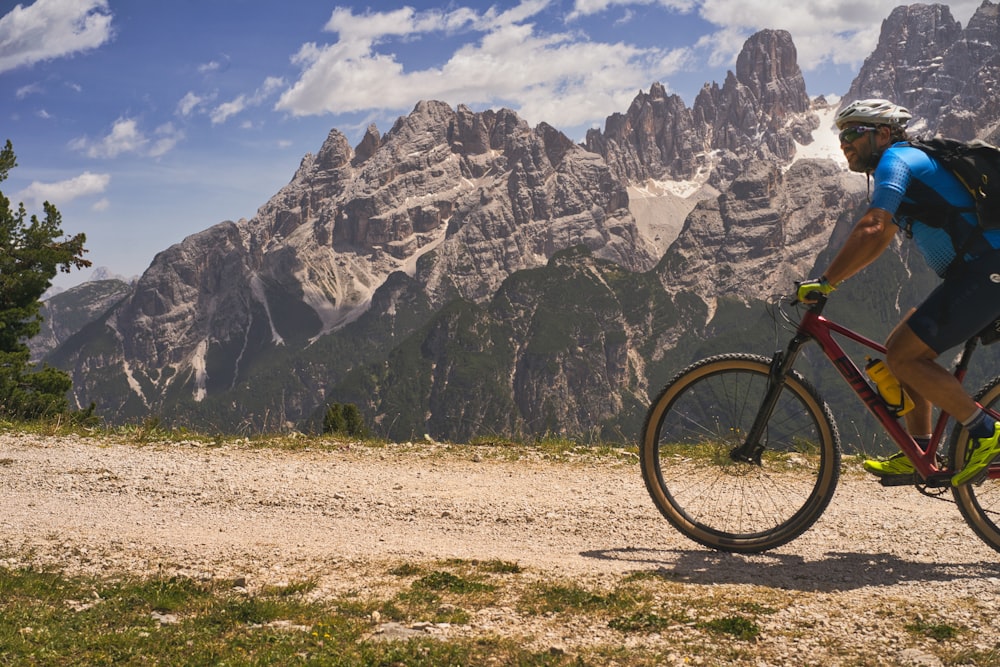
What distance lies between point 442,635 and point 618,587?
1.77 meters

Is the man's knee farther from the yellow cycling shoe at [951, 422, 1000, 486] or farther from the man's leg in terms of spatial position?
the yellow cycling shoe at [951, 422, 1000, 486]

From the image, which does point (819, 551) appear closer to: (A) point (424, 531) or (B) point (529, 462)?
(A) point (424, 531)

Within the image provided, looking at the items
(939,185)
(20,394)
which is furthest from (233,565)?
(20,394)

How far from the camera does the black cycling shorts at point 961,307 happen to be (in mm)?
6453

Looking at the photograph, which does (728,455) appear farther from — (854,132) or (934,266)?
(854,132)

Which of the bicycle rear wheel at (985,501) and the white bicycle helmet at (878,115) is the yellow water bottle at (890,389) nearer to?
the bicycle rear wheel at (985,501)

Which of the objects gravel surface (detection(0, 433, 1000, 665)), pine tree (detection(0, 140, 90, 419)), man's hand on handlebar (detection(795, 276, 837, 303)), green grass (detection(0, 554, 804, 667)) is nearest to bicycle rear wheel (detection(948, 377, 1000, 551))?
gravel surface (detection(0, 433, 1000, 665))

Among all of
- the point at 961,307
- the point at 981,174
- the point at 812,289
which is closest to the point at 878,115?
the point at 981,174

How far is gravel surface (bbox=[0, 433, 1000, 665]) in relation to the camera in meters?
5.73

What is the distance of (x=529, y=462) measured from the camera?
12.9m

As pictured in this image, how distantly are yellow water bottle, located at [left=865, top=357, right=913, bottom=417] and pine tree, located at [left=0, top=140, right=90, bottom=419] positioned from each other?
26832 millimetres

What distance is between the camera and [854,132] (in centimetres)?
718

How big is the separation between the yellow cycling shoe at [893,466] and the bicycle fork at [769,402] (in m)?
1.00

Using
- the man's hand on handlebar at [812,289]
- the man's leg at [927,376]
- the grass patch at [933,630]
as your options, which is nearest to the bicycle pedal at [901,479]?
the man's leg at [927,376]
